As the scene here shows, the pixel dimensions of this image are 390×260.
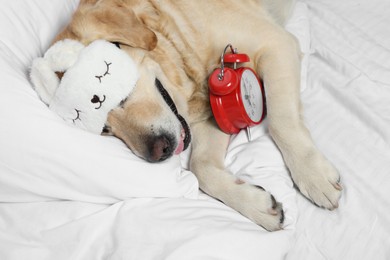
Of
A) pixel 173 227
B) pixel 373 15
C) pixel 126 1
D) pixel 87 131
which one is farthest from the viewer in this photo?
pixel 373 15

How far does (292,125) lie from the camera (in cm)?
192

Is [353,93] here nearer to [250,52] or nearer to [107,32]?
[250,52]

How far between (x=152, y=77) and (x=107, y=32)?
0.28 metres

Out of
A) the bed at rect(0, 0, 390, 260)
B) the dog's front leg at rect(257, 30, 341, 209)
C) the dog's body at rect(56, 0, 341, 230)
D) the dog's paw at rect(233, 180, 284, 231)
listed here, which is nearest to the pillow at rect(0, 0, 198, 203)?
the bed at rect(0, 0, 390, 260)

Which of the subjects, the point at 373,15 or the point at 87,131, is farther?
the point at 373,15

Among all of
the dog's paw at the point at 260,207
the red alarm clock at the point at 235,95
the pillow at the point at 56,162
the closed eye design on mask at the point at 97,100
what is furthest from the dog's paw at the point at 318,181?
the closed eye design on mask at the point at 97,100

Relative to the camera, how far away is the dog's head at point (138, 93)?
5.86 ft

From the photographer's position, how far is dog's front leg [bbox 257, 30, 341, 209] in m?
1.74

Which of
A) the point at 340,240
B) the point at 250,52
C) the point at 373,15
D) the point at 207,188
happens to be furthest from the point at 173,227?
the point at 373,15

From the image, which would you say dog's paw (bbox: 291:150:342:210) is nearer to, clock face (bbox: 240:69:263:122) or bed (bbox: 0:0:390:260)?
bed (bbox: 0:0:390:260)

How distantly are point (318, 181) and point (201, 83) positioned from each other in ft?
2.68

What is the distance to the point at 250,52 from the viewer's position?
2.16 metres

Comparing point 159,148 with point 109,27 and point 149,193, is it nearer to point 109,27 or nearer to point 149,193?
point 149,193

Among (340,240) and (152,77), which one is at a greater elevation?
(152,77)
